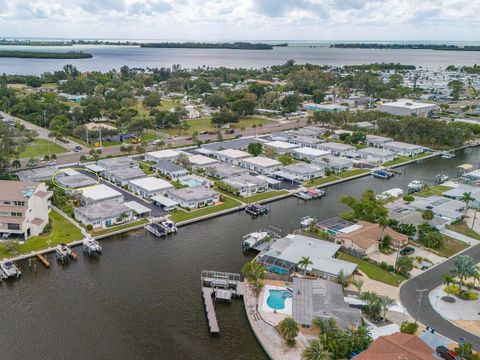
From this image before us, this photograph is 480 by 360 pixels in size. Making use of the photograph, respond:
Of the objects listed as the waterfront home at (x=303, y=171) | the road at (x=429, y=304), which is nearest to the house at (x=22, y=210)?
the waterfront home at (x=303, y=171)

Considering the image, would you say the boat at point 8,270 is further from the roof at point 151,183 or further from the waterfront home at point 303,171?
the waterfront home at point 303,171

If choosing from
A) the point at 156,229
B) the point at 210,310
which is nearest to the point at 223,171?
the point at 156,229

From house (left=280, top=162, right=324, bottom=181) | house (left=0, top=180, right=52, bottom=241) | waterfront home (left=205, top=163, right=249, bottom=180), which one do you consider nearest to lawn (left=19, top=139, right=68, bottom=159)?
waterfront home (left=205, top=163, right=249, bottom=180)

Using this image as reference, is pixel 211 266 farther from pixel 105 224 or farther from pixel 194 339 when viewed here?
pixel 105 224

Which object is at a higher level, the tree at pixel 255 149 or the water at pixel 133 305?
the tree at pixel 255 149

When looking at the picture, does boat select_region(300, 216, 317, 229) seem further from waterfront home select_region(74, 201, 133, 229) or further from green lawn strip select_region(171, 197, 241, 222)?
waterfront home select_region(74, 201, 133, 229)
